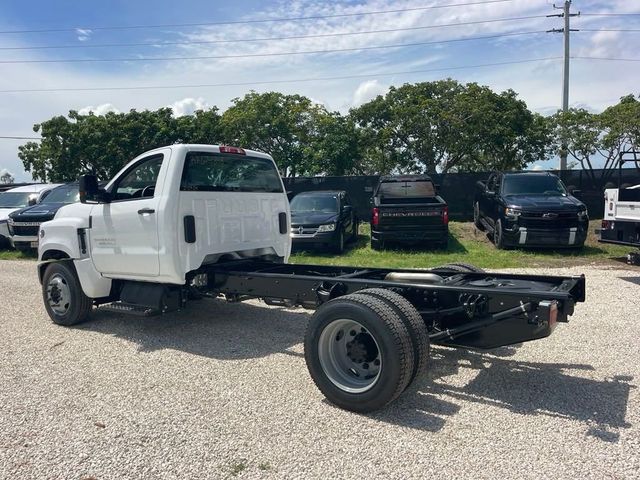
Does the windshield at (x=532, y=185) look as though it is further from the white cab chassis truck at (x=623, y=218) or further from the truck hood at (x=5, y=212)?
the truck hood at (x=5, y=212)

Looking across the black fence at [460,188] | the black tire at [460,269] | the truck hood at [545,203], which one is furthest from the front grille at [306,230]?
the black tire at [460,269]

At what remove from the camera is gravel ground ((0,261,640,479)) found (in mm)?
3355

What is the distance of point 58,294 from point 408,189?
9.62 metres

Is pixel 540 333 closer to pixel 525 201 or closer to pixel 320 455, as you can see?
pixel 320 455

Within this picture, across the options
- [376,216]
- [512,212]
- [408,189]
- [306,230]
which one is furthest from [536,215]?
[306,230]

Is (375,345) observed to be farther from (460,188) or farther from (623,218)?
(460,188)

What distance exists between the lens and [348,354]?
4359 millimetres

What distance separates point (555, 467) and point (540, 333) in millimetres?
1053

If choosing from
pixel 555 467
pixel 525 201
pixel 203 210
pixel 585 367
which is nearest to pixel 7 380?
pixel 203 210

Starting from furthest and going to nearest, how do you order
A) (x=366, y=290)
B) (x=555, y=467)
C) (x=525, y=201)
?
(x=525, y=201), (x=366, y=290), (x=555, y=467)

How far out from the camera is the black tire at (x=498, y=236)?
43.8 feet

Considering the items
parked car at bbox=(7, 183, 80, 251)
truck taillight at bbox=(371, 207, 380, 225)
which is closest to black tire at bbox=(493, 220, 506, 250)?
truck taillight at bbox=(371, 207, 380, 225)

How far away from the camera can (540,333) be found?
4.04m

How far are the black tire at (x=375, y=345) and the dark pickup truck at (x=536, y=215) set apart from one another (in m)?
9.56
